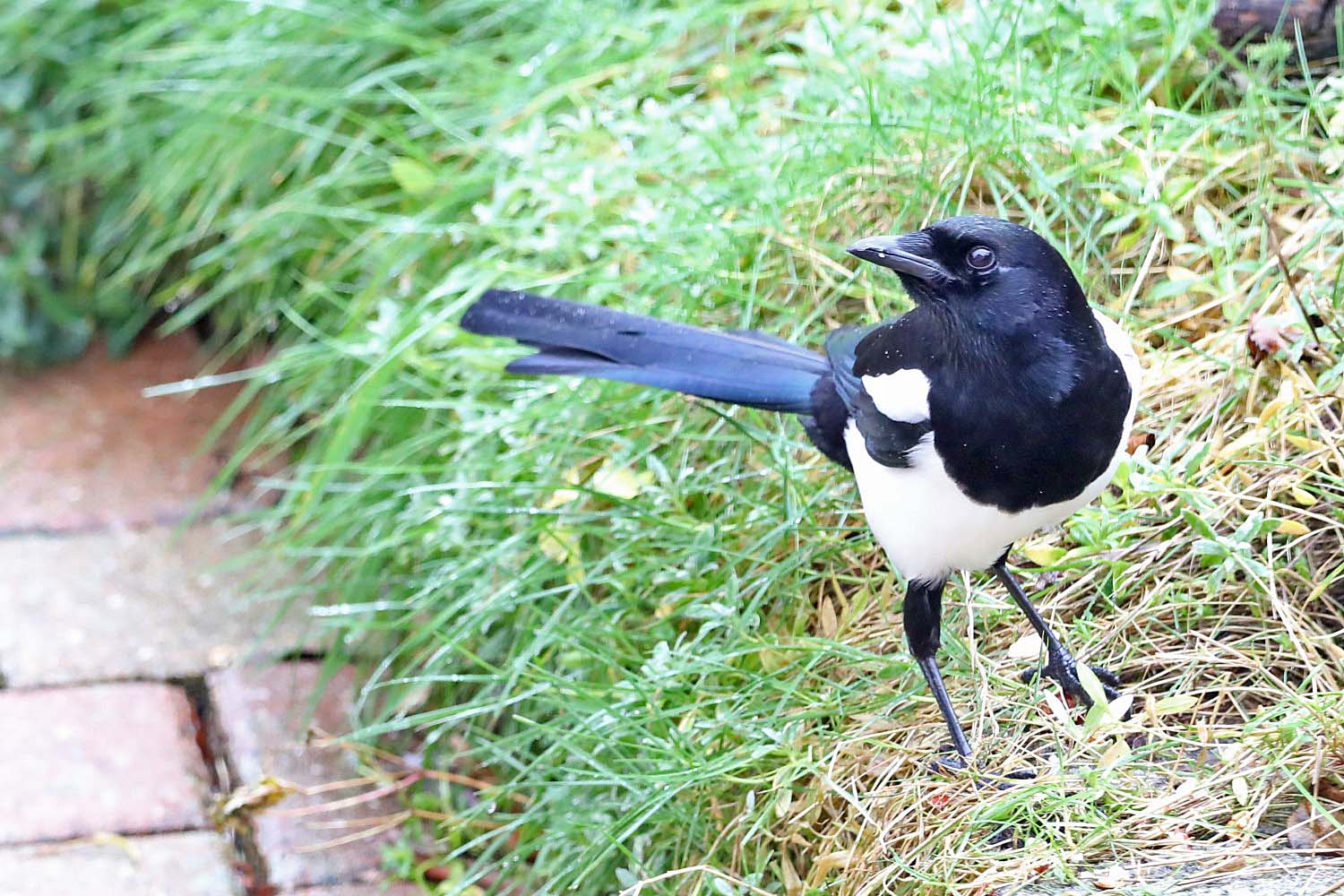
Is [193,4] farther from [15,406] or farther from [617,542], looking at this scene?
[617,542]

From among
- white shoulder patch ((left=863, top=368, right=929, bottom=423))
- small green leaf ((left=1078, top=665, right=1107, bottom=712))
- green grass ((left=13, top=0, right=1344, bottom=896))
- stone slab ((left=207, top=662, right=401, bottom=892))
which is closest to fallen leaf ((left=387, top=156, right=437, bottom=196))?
green grass ((left=13, top=0, right=1344, bottom=896))

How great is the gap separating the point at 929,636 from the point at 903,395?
0.94ft

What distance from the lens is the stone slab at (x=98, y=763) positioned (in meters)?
2.25

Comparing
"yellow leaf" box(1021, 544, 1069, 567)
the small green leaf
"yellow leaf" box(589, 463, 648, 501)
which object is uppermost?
the small green leaf

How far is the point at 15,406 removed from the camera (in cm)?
336

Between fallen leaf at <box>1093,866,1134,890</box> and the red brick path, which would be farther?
the red brick path

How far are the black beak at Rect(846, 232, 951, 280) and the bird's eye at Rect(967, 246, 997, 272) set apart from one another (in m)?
0.03

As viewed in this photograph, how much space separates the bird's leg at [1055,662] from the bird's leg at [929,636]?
121 mm

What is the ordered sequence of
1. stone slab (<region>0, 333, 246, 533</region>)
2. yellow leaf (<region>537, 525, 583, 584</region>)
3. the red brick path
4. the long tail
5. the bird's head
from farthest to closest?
stone slab (<region>0, 333, 246, 533</region>), the red brick path, yellow leaf (<region>537, 525, 583, 584</region>), the long tail, the bird's head

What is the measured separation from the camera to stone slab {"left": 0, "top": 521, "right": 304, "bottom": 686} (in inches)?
102

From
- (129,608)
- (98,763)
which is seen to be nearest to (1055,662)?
(98,763)

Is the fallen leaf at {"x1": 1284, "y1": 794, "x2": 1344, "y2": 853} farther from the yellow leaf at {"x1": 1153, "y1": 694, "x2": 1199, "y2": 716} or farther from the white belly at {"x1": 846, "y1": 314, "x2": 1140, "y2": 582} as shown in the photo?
the white belly at {"x1": 846, "y1": 314, "x2": 1140, "y2": 582}

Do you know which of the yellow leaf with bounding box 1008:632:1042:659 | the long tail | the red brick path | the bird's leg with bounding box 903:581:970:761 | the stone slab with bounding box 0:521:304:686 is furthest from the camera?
the stone slab with bounding box 0:521:304:686

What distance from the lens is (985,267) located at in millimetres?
1562
